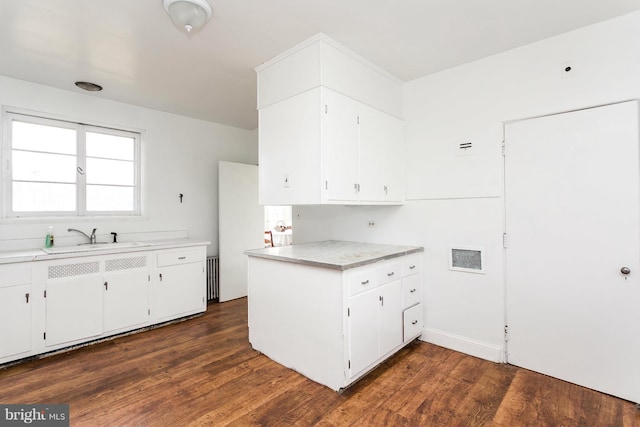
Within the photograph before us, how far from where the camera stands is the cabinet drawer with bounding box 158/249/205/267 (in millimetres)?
3574

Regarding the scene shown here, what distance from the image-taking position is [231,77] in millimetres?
3096

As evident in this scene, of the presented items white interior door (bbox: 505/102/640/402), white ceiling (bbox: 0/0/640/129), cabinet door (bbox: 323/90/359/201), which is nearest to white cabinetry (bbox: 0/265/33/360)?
white ceiling (bbox: 0/0/640/129)

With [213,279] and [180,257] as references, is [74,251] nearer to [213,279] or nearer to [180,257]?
[180,257]

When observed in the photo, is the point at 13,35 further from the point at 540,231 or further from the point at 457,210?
the point at 540,231

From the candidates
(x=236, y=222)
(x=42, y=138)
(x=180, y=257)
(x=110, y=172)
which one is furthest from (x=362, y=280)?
(x=42, y=138)

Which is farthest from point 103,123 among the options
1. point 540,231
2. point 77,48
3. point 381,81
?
point 540,231

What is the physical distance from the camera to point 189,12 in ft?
6.44

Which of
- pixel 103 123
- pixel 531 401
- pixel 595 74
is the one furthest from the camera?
pixel 103 123

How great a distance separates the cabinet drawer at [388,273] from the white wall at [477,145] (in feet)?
1.74

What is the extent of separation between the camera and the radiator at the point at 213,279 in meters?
4.51

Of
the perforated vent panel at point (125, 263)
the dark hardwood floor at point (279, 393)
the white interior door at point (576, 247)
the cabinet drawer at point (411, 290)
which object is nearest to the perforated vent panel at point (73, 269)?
the perforated vent panel at point (125, 263)

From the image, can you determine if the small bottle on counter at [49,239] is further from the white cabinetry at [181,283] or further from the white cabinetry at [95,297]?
the white cabinetry at [181,283]

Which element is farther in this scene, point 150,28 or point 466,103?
point 466,103

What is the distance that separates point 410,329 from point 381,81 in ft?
7.77
